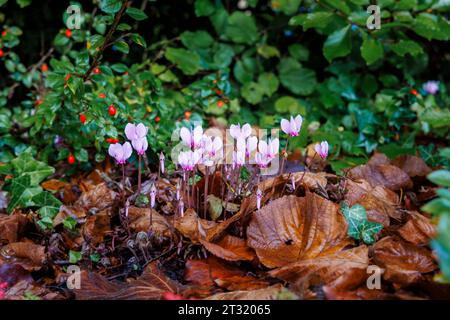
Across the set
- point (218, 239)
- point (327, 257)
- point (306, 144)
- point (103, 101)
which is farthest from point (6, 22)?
point (327, 257)

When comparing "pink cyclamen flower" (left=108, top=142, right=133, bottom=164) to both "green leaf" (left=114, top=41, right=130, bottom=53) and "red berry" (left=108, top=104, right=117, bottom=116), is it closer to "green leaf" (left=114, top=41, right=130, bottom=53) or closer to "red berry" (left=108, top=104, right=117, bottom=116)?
"green leaf" (left=114, top=41, right=130, bottom=53)

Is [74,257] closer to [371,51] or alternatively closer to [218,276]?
[218,276]

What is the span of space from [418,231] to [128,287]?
38.7 inches

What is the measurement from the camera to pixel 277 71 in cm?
400

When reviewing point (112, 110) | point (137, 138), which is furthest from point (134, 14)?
point (137, 138)

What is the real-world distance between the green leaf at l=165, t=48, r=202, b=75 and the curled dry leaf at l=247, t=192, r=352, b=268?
1.63 metres

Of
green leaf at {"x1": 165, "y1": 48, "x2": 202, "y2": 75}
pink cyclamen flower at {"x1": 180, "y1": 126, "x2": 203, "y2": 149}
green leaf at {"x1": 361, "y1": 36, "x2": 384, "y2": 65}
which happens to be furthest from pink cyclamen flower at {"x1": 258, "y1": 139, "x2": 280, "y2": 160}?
green leaf at {"x1": 165, "y1": 48, "x2": 202, "y2": 75}

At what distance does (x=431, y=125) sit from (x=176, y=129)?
4.92 feet

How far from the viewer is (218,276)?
74.9 inches

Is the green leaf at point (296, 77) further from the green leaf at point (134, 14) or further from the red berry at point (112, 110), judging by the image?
the green leaf at point (134, 14)

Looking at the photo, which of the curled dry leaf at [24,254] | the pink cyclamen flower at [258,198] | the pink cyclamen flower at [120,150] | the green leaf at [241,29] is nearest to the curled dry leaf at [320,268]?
the pink cyclamen flower at [258,198]

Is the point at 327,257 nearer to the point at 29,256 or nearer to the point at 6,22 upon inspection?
the point at 29,256

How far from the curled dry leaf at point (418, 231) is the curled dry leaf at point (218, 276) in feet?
1.74

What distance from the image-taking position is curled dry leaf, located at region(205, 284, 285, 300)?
173 centimetres
